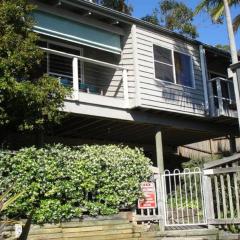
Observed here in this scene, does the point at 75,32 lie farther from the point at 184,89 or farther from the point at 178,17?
the point at 178,17

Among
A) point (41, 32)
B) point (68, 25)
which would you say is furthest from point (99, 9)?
point (41, 32)

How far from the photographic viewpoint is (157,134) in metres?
16.1

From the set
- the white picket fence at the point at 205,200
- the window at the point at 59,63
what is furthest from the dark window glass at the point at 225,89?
the white picket fence at the point at 205,200

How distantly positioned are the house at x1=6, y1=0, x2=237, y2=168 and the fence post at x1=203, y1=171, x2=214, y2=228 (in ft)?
11.9

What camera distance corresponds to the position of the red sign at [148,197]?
12.8m

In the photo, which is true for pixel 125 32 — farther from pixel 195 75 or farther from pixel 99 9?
pixel 195 75

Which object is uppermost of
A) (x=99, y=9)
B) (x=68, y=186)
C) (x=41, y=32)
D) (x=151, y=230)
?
(x=99, y=9)

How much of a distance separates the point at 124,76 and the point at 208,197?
497cm

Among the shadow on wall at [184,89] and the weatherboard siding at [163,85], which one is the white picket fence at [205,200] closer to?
the weatherboard siding at [163,85]

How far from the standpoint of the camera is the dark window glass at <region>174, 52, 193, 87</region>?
17.2m

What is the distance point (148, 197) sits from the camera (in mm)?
12844

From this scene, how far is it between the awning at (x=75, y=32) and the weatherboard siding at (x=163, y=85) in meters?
0.90

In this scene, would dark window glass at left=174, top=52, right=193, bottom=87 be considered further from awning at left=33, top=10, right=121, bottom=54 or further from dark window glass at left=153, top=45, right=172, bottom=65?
awning at left=33, top=10, right=121, bottom=54

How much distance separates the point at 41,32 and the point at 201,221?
688cm
